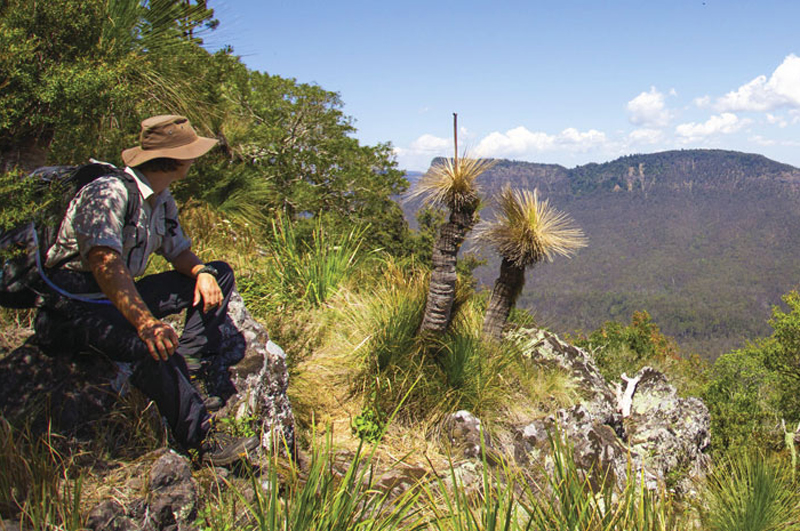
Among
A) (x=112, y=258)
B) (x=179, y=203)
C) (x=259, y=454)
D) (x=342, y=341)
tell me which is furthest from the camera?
(x=179, y=203)

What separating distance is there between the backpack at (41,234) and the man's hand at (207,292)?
43cm

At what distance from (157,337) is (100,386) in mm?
714

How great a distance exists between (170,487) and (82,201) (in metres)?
1.24

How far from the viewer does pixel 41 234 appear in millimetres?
2354

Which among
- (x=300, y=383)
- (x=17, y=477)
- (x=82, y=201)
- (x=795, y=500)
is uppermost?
(x=82, y=201)

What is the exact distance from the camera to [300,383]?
3.91 m

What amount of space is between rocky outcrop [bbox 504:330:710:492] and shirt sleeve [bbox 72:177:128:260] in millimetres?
3284

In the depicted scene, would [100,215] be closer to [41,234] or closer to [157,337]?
[41,234]

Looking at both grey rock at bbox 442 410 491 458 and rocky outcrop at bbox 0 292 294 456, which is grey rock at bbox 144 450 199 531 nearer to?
rocky outcrop at bbox 0 292 294 456

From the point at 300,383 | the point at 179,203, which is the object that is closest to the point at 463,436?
the point at 300,383

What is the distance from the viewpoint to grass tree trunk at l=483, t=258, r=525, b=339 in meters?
5.47

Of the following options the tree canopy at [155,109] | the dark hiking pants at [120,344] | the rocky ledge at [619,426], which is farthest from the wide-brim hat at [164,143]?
Result: the rocky ledge at [619,426]

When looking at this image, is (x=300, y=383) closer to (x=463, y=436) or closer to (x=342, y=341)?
(x=342, y=341)

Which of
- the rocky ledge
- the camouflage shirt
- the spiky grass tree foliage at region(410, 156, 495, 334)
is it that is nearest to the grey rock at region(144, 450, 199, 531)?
the camouflage shirt
